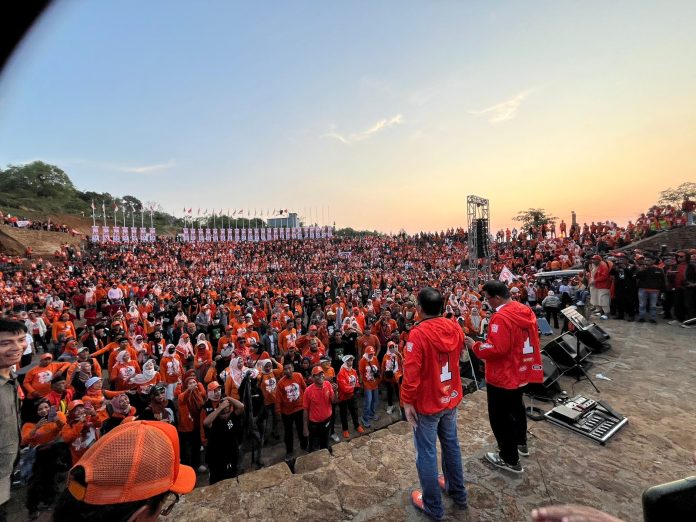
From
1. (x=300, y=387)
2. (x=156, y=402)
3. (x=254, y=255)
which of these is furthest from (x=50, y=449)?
(x=254, y=255)

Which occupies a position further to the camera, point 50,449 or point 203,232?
point 203,232

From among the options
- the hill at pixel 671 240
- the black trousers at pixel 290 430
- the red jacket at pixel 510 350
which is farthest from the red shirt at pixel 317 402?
the hill at pixel 671 240

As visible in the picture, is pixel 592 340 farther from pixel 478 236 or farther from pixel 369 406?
pixel 478 236

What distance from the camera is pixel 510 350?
2.89 m

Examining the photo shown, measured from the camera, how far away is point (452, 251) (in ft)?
85.6

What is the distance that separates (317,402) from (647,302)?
968 cm

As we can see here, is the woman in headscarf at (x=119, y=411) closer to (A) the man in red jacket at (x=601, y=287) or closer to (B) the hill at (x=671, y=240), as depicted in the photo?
(A) the man in red jacket at (x=601, y=287)

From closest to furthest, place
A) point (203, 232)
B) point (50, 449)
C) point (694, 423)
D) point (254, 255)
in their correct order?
point (694, 423)
point (50, 449)
point (254, 255)
point (203, 232)

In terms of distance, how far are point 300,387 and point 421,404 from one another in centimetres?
370

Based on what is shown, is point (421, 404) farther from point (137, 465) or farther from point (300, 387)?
point (300, 387)

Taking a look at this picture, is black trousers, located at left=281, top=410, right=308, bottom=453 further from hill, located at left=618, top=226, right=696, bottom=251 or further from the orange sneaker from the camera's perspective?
hill, located at left=618, top=226, right=696, bottom=251

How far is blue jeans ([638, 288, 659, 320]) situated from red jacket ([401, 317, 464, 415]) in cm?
961

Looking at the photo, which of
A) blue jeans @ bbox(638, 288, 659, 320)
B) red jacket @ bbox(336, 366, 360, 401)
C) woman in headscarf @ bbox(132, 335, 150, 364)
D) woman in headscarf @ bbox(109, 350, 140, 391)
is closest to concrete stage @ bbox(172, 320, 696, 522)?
red jacket @ bbox(336, 366, 360, 401)

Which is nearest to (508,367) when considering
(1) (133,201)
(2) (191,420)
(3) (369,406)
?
(3) (369,406)
